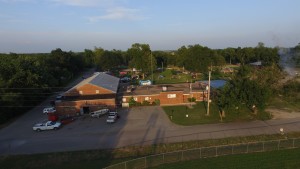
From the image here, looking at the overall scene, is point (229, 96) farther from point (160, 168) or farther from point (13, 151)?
point (13, 151)

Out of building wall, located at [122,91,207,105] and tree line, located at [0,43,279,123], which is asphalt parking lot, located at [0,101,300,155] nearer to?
tree line, located at [0,43,279,123]

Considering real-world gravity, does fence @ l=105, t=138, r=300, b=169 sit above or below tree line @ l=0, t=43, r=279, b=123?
below

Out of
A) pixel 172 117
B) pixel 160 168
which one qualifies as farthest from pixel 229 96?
pixel 160 168

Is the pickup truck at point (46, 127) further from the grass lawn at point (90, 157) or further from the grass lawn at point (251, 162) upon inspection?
the grass lawn at point (251, 162)

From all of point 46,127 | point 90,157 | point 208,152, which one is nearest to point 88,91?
point 46,127

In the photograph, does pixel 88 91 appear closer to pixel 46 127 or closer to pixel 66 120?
pixel 66 120

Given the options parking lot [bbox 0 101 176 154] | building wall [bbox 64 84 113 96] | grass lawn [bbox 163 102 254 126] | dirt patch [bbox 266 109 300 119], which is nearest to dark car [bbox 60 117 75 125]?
parking lot [bbox 0 101 176 154]
